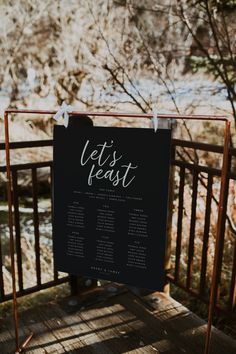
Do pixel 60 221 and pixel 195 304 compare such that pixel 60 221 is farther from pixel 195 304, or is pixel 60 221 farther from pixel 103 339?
pixel 195 304

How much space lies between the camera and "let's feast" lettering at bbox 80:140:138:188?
2102 mm

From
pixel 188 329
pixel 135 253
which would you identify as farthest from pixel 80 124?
pixel 188 329

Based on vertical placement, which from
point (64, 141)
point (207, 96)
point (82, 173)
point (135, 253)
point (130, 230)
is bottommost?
point (135, 253)

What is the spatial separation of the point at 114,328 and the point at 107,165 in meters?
1.18

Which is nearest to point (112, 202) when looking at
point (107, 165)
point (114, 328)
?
point (107, 165)

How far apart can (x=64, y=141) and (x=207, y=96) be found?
9.49 feet

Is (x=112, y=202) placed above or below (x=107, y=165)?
below

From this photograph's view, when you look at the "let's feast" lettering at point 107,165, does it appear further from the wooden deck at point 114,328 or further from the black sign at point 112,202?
the wooden deck at point 114,328

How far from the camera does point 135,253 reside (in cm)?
222

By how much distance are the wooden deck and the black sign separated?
446mm

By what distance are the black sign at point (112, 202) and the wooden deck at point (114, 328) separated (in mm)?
446

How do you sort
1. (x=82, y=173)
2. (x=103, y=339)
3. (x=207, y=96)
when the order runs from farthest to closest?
(x=207, y=96), (x=103, y=339), (x=82, y=173)

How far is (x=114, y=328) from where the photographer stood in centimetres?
252

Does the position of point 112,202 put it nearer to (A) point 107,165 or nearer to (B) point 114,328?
(A) point 107,165
